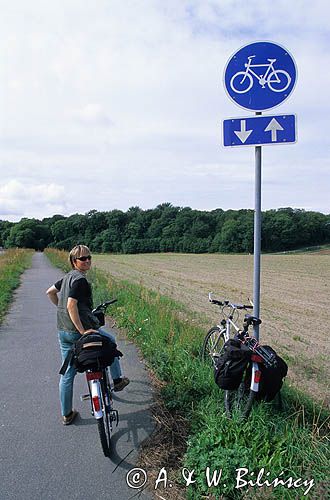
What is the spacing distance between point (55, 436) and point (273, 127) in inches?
133

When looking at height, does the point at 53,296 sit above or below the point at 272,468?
above

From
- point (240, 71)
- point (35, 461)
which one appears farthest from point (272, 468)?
point (240, 71)

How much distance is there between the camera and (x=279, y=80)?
3332mm

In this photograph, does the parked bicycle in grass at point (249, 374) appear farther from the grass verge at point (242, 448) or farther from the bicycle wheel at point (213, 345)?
the bicycle wheel at point (213, 345)

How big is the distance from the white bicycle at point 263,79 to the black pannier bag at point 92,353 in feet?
8.38

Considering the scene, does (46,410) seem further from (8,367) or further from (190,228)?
(190,228)

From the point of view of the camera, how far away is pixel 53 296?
13.3 feet

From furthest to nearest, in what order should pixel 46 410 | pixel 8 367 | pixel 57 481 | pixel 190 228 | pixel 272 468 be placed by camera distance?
pixel 190 228 → pixel 8 367 → pixel 46 410 → pixel 57 481 → pixel 272 468

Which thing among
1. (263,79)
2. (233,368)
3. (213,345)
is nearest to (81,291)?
(233,368)

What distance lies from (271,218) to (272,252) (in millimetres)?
8554

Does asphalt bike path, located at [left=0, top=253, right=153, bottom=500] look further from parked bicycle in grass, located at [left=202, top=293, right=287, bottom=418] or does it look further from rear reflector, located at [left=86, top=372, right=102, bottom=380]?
parked bicycle in grass, located at [left=202, top=293, right=287, bottom=418]

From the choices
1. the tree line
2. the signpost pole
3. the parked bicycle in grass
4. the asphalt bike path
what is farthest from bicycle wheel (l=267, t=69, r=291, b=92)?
the tree line

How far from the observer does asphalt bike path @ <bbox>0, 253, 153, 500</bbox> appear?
2.70 meters

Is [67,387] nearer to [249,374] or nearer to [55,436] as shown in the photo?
[55,436]
